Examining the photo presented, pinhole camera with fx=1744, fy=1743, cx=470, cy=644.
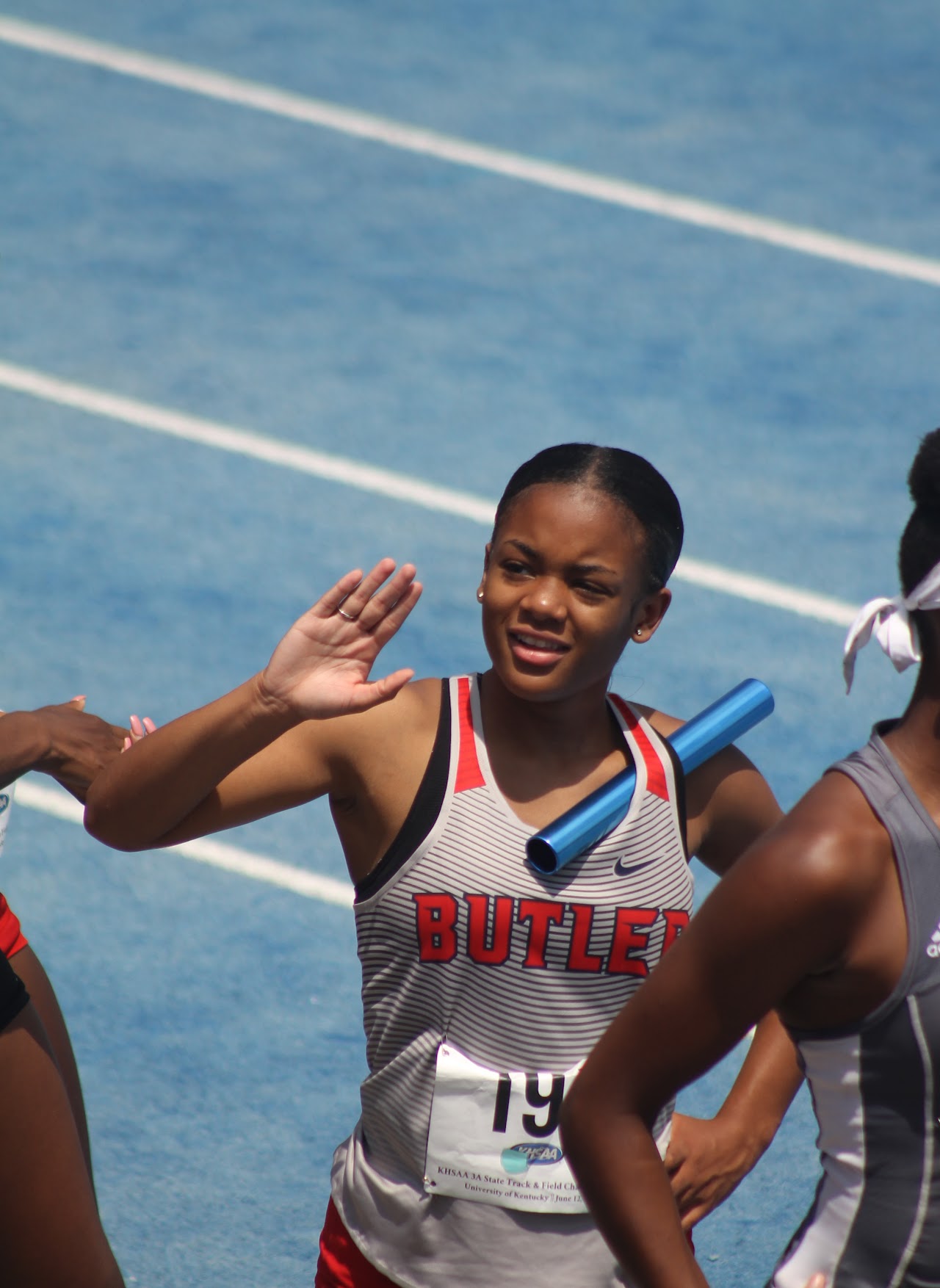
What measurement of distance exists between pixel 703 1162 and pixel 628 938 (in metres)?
0.39

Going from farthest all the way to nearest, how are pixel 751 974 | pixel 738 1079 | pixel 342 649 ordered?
pixel 738 1079
pixel 342 649
pixel 751 974

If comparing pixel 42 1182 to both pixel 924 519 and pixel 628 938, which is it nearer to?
pixel 628 938

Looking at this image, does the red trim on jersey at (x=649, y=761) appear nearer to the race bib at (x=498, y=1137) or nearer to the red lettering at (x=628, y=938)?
the red lettering at (x=628, y=938)

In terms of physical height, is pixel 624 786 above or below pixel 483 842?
above

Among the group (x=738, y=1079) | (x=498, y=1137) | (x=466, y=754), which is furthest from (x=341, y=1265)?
(x=466, y=754)

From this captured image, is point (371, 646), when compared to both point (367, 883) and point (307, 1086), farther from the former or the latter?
point (307, 1086)

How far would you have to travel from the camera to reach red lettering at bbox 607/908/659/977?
246 centimetres

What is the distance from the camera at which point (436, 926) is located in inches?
95.2

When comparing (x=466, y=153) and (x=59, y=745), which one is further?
(x=466, y=153)

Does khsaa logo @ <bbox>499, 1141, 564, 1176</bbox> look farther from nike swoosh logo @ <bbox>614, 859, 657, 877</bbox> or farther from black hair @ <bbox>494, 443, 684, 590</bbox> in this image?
black hair @ <bbox>494, 443, 684, 590</bbox>

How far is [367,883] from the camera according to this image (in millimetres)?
2461

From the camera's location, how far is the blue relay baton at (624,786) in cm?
241

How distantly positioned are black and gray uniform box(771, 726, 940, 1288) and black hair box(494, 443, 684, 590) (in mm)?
717

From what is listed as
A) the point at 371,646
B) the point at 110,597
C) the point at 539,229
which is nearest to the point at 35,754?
the point at 371,646
